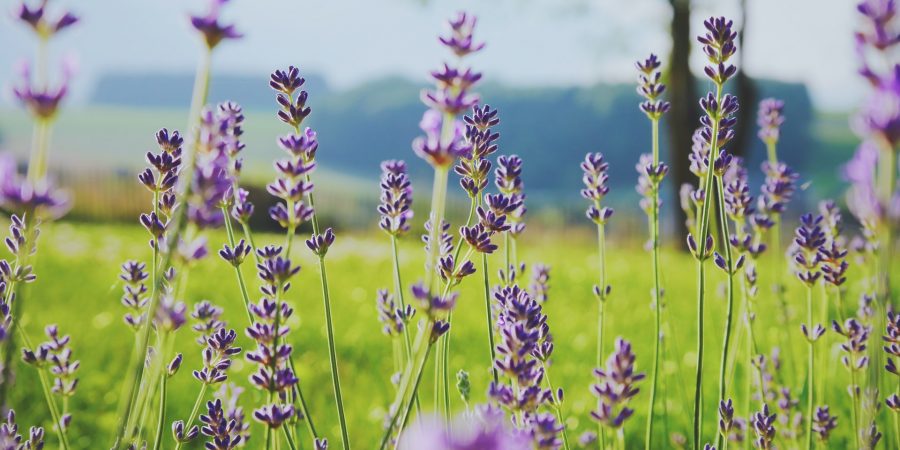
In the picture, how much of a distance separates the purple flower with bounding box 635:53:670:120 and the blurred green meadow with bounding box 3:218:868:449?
452 mm

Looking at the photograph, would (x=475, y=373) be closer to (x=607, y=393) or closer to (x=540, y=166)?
(x=607, y=393)

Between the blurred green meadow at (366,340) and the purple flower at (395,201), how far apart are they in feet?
1.74

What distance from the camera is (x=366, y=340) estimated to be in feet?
14.5

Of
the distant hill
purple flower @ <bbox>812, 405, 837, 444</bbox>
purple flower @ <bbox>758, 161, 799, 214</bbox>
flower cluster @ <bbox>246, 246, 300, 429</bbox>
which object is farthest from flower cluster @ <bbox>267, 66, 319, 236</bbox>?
the distant hill

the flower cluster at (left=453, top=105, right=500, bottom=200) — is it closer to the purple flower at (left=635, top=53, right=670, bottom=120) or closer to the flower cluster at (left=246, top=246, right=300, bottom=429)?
the purple flower at (left=635, top=53, right=670, bottom=120)

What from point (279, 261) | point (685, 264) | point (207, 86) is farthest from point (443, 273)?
point (685, 264)

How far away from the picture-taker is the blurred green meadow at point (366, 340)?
10.3 feet

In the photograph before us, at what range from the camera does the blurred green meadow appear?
3.15 meters

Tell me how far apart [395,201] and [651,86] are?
26.0 inches

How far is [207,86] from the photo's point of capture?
88 centimetres

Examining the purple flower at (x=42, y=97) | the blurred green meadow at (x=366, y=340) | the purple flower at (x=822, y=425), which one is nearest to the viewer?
the purple flower at (x=42, y=97)

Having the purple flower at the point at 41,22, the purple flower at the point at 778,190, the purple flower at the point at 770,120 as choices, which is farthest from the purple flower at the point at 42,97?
the purple flower at the point at 770,120

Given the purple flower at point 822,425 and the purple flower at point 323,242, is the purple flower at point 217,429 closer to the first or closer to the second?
the purple flower at point 323,242

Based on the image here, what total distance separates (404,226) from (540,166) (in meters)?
52.6
